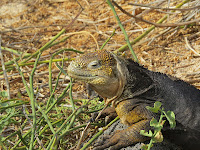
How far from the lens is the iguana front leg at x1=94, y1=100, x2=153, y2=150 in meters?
2.49

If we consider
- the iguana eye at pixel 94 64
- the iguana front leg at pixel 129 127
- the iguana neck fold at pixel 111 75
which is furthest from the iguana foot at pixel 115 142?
the iguana eye at pixel 94 64

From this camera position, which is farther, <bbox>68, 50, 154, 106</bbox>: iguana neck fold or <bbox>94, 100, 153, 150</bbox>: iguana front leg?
<bbox>68, 50, 154, 106</bbox>: iguana neck fold

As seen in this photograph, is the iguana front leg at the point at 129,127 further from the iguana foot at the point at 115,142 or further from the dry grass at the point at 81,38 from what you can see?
the dry grass at the point at 81,38

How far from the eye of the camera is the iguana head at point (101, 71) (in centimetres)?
260

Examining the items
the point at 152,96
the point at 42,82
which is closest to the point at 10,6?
the point at 42,82

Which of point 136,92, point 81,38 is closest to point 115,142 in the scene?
point 136,92

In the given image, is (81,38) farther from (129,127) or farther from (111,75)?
(129,127)

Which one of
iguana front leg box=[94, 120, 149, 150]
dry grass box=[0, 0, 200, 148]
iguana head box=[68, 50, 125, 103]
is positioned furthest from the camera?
dry grass box=[0, 0, 200, 148]

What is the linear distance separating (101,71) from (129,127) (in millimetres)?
525

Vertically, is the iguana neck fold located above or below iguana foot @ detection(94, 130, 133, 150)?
above

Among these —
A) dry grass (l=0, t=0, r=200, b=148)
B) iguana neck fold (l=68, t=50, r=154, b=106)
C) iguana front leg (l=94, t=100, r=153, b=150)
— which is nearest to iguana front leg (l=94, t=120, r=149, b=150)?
iguana front leg (l=94, t=100, r=153, b=150)

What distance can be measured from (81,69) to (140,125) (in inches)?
26.6

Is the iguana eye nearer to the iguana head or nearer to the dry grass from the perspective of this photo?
the iguana head

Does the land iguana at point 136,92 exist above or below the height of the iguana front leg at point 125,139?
above
